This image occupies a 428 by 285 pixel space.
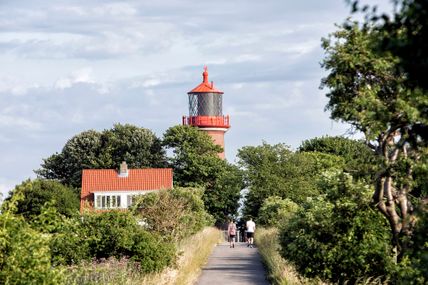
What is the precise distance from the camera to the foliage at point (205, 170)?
91125mm

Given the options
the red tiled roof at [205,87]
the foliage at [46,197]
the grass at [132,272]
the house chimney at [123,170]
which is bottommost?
the grass at [132,272]

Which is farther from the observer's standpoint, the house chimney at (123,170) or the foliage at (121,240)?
the house chimney at (123,170)

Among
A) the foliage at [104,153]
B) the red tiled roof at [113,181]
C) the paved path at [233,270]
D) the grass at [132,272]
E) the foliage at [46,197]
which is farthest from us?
the foliage at [104,153]

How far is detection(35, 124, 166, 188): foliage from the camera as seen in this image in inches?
3885

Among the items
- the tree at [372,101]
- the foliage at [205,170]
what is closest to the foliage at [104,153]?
the foliage at [205,170]

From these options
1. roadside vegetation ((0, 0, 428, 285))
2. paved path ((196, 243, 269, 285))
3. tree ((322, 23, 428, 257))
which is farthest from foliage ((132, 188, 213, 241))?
tree ((322, 23, 428, 257))

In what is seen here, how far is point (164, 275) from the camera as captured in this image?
27.6 metres

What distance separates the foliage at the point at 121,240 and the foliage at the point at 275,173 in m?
52.4

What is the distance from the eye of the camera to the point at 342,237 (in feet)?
69.3

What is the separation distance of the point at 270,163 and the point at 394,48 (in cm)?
7776

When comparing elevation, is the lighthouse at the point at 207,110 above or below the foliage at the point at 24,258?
above

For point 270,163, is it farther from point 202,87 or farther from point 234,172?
point 202,87

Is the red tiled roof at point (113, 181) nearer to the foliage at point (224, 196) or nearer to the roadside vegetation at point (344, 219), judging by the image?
the foliage at point (224, 196)

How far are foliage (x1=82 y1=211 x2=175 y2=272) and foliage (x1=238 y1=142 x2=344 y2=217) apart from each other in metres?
52.4
